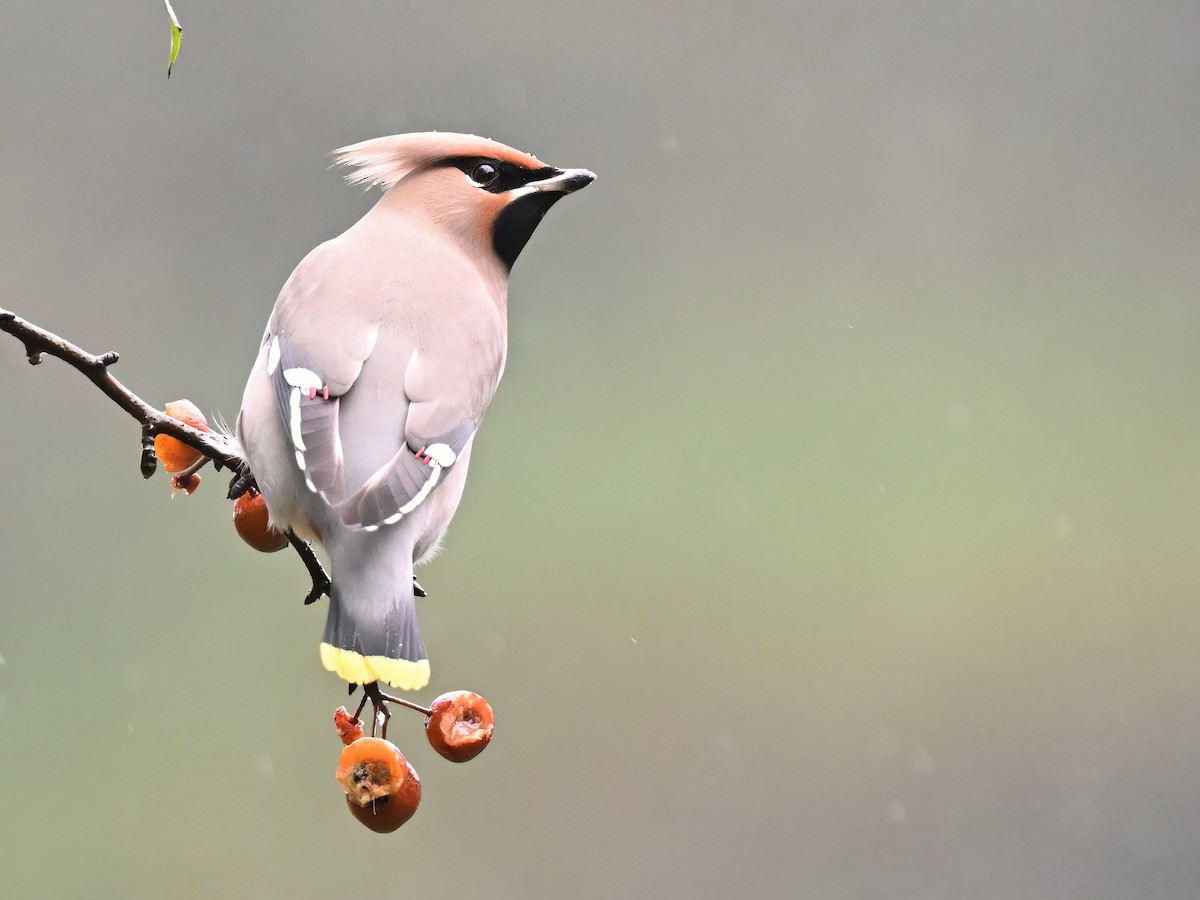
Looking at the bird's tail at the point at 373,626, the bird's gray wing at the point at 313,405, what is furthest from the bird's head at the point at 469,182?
the bird's tail at the point at 373,626

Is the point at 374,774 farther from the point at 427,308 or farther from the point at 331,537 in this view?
the point at 427,308

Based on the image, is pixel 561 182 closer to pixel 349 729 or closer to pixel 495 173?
pixel 495 173

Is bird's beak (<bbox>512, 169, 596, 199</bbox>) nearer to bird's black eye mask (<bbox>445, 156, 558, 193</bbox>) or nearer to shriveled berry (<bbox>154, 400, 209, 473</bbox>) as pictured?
bird's black eye mask (<bbox>445, 156, 558, 193</bbox>)

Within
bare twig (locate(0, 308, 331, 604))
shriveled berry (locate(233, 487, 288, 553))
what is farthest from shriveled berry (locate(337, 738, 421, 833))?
shriveled berry (locate(233, 487, 288, 553))

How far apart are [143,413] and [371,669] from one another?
283mm

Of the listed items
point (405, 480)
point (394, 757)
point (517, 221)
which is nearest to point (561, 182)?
point (517, 221)

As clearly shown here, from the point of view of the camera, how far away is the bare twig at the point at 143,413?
1163 millimetres

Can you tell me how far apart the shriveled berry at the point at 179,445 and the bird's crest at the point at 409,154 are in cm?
34

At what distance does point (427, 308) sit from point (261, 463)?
22 cm

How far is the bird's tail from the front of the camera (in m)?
1.30

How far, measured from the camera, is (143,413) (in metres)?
1.32

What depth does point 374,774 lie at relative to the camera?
1281 millimetres

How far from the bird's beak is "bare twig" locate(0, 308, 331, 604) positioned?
40 centimetres

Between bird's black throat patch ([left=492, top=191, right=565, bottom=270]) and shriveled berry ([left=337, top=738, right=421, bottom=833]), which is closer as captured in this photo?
shriveled berry ([left=337, top=738, right=421, bottom=833])
